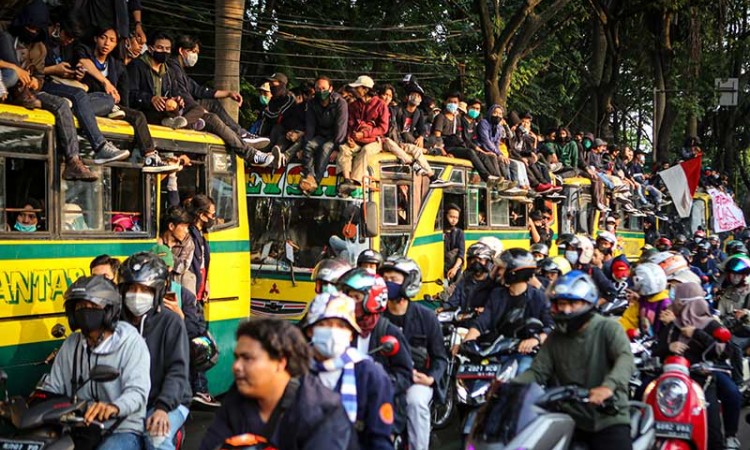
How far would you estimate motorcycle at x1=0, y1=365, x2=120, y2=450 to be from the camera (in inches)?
237

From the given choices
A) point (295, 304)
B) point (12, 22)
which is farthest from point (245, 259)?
point (12, 22)

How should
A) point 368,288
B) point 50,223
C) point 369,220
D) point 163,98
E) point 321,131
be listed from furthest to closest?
point 321,131
point 369,220
point 163,98
point 50,223
point 368,288

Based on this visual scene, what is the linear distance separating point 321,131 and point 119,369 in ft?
27.1

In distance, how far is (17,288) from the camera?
877 centimetres

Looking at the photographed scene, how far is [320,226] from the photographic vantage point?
1360 cm

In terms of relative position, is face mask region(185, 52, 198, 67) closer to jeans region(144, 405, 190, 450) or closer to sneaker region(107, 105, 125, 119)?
sneaker region(107, 105, 125, 119)

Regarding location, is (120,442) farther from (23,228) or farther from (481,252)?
(481,252)

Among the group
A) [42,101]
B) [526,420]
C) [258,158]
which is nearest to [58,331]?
[42,101]

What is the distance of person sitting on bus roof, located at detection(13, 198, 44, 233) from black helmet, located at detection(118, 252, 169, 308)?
6.15ft

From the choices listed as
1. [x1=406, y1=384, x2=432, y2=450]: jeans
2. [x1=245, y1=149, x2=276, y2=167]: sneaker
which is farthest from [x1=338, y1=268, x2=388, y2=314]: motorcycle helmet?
[x1=245, y1=149, x2=276, y2=167]: sneaker

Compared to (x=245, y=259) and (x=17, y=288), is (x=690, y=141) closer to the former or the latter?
(x=245, y=259)

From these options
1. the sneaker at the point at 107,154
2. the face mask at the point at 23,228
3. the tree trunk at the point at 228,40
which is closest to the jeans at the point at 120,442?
the face mask at the point at 23,228

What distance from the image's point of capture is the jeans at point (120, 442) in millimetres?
6244

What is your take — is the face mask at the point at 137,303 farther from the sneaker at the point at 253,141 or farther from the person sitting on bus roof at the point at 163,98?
the sneaker at the point at 253,141
